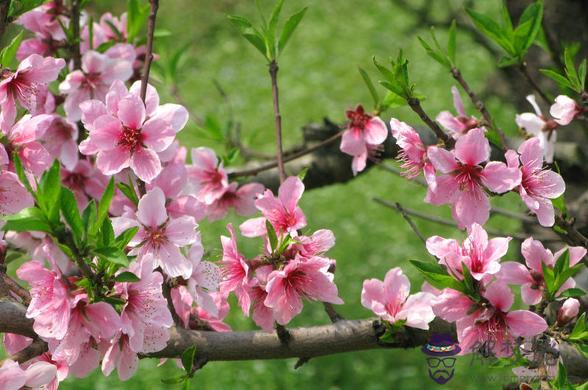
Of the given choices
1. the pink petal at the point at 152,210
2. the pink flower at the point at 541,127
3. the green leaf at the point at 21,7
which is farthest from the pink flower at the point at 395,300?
the green leaf at the point at 21,7

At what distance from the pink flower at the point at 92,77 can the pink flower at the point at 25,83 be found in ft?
0.68

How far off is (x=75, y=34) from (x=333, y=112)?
4.47 metres

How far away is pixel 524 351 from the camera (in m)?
1.17

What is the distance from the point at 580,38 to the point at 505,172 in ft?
4.87

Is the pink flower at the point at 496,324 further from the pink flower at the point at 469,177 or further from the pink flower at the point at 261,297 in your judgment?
the pink flower at the point at 261,297

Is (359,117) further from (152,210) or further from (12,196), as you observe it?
(12,196)

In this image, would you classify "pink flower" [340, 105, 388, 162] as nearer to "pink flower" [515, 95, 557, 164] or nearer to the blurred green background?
"pink flower" [515, 95, 557, 164]

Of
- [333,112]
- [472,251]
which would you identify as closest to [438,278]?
[472,251]

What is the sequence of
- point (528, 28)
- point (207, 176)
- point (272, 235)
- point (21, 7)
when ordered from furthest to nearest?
point (207, 176) < point (528, 28) < point (21, 7) < point (272, 235)

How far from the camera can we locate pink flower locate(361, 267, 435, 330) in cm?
118

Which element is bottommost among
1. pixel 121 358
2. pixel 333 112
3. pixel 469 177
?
pixel 333 112

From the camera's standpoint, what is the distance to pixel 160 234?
1.14 metres

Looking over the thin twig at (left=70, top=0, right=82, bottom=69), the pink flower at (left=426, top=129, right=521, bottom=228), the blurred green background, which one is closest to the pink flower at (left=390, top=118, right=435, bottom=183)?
the pink flower at (left=426, top=129, right=521, bottom=228)

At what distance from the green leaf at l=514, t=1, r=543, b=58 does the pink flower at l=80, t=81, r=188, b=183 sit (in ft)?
2.01
